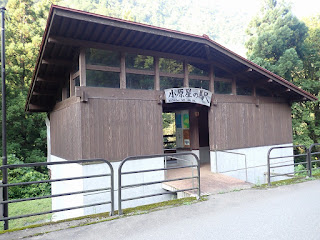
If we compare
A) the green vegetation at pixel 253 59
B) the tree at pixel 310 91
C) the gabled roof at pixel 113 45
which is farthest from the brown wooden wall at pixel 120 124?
the tree at pixel 310 91

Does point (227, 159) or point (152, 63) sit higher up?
point (152, 63)

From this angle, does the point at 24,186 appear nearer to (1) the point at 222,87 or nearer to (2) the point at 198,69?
(2) the point at 198,69

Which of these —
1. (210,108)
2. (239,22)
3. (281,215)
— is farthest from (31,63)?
(239,22)

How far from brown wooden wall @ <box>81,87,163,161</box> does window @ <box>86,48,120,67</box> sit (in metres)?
0.77

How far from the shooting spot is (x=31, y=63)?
1856 cm

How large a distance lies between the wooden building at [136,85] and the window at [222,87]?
0.04 m

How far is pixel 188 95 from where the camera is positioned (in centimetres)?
803

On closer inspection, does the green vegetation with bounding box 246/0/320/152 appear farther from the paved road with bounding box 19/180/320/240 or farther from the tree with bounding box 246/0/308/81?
the paved road with bounding box 19/180/320/240

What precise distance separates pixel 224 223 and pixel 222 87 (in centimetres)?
629

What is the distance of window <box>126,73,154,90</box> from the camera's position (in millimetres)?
7332

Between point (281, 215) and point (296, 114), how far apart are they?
1642cm

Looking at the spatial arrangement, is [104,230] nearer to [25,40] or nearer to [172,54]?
[172,54]

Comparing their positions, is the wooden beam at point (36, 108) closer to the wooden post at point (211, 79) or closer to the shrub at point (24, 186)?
the shrub at point (24, 186)

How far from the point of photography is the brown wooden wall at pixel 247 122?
349 inches
